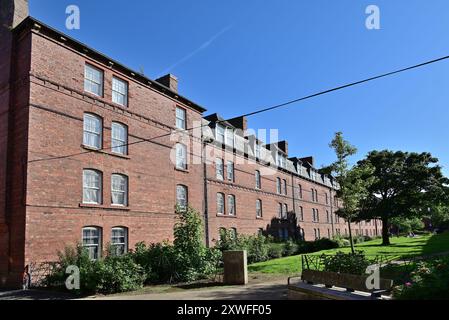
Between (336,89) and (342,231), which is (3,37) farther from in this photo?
(342,231)

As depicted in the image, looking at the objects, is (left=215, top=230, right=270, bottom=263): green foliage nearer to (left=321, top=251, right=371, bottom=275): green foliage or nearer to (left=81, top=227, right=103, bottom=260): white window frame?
(left=81, top=227, right=103, bottom=260): white window frame

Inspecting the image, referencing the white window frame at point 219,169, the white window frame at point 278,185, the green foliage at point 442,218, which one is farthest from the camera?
the green foliage at point 442,218

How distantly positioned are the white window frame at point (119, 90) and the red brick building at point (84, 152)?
6cm

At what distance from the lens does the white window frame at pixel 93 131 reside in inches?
768

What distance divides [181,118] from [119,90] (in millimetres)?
5733

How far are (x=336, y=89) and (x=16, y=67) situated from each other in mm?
16026

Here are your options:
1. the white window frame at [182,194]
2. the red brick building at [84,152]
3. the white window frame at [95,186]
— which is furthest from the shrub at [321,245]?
the white window frame at [95,186]

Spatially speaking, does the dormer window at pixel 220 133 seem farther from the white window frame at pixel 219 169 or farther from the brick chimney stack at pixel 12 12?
the brick chimney stack at pixel 12 12

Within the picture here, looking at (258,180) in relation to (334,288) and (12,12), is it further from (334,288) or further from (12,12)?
(334,288)

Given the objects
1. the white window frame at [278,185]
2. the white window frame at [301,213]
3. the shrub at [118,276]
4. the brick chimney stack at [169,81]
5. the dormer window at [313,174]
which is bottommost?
the shrub at [118,276]

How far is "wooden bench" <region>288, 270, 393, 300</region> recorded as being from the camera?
774 cm

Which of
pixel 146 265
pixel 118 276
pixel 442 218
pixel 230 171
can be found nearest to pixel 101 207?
pixel 146 265

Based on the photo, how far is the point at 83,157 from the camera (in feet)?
62.1
